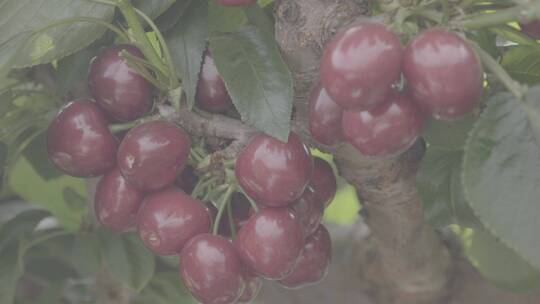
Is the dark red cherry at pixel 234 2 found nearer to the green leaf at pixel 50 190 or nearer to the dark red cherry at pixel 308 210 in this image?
the dark red cherry at pixel 308 210

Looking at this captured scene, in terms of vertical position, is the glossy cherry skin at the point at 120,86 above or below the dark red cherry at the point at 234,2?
below

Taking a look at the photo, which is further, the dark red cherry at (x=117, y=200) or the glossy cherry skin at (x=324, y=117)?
the dark red cherry at (x=117, y=200)

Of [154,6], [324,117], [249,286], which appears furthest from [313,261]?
[154,6]

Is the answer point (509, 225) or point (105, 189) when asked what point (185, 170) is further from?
point (509, 225)

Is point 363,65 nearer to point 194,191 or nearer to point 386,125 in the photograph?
point 386,125

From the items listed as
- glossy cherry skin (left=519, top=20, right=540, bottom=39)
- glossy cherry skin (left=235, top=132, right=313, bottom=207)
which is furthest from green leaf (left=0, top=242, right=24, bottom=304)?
glossy cherry skin (left=519, top=20, right=540, bottom=39)

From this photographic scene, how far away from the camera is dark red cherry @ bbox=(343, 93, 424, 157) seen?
67cm

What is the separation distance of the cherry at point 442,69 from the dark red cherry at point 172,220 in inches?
9.9

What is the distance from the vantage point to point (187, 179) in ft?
2.87

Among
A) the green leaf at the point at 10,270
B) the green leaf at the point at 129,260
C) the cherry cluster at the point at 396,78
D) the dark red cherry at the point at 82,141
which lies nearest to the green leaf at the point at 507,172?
the cherry cluster at the point at 396,78

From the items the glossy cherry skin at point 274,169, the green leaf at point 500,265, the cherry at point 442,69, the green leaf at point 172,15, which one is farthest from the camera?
the green leaf at point 500,265

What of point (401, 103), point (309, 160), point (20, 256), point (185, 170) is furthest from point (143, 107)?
point (20, 256)

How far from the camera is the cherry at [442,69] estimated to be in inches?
25.0

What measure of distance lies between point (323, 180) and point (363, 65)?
26cm
